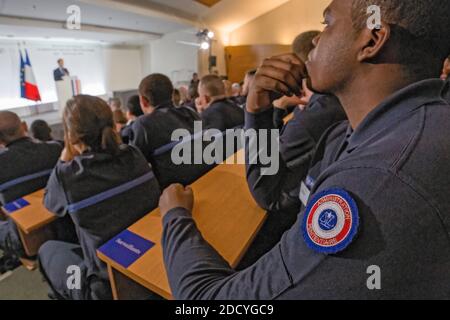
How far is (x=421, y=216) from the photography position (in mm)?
335

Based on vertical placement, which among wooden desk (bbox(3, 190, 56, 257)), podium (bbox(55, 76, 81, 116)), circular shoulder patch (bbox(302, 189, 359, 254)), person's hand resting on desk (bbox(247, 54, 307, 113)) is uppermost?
podium (bbox(55, 76, 81, 116))

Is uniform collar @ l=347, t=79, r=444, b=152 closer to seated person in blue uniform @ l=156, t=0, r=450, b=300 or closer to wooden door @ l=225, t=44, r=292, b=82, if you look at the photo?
seated person in blue uniform @ l=156, t=0, r=450, b=300

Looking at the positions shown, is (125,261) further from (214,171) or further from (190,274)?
(214,171)

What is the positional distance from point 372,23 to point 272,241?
93 centimetres

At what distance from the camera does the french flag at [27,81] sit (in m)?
4.98

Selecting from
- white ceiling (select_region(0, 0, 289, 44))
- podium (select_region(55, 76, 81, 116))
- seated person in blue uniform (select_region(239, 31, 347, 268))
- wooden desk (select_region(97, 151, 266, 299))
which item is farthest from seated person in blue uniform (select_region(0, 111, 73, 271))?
podium (select_region(55, 76, 81, 116))

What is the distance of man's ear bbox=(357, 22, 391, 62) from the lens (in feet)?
1.49

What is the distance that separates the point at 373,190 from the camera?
0.36 m

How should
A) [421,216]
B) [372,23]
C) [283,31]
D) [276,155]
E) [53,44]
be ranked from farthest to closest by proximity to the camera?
[283,31], [53,44], [276,155], [372,23], [421,216]

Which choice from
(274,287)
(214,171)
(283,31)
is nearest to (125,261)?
(274,287)

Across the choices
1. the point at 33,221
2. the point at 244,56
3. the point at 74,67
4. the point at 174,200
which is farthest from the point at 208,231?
the point at 244,56

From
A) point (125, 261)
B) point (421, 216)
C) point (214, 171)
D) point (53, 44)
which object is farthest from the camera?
point (53, 44)

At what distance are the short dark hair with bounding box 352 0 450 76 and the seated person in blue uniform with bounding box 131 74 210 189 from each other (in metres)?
1.71

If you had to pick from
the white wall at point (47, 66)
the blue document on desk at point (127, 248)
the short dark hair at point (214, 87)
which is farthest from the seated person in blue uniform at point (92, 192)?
the white wall at point (47, 66)
